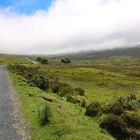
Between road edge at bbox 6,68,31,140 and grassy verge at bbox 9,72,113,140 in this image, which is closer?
grassy verge at bbox 9,72,113,140

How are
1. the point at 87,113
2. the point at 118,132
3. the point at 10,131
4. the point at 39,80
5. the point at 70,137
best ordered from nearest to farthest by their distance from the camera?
the point at 70,137 → the point at 10,131 → the point at 118,132 → the point at 87,113 → the point at 39,80

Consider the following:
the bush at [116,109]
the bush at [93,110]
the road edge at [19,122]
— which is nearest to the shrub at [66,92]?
the road edge at [19,122]

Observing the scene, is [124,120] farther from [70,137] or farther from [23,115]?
[23,115]

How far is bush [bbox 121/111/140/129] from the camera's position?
1002 inches

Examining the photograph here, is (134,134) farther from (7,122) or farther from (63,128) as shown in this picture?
(7,122)

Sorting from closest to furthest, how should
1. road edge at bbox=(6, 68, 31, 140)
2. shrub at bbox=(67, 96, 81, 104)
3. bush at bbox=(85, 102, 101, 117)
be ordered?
1. road edge at bbox=(6, 68, 31, 140)
2. bush at bbox=(85, 102, 101, 117)
3. shrub at bbox=(67, 96, 81, 104)

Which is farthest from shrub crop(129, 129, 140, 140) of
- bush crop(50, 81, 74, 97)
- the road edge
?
bush crop(50, 81, 74, 97)

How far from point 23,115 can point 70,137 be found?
8990 millimetres

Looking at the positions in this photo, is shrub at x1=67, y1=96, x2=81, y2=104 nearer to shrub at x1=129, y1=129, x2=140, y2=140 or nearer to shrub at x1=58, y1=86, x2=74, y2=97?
shrub at x1=58, y1=86, x2=74, y2=97

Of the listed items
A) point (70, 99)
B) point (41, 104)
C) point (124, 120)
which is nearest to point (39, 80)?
point (70, 99)

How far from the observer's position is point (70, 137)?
21.8 m

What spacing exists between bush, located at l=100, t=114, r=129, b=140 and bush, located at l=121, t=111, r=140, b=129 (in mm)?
439

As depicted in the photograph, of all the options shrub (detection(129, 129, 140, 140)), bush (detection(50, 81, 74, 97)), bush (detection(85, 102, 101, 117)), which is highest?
shrub (detection(129, 129, 140, 140))

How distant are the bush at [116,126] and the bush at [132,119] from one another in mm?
439
